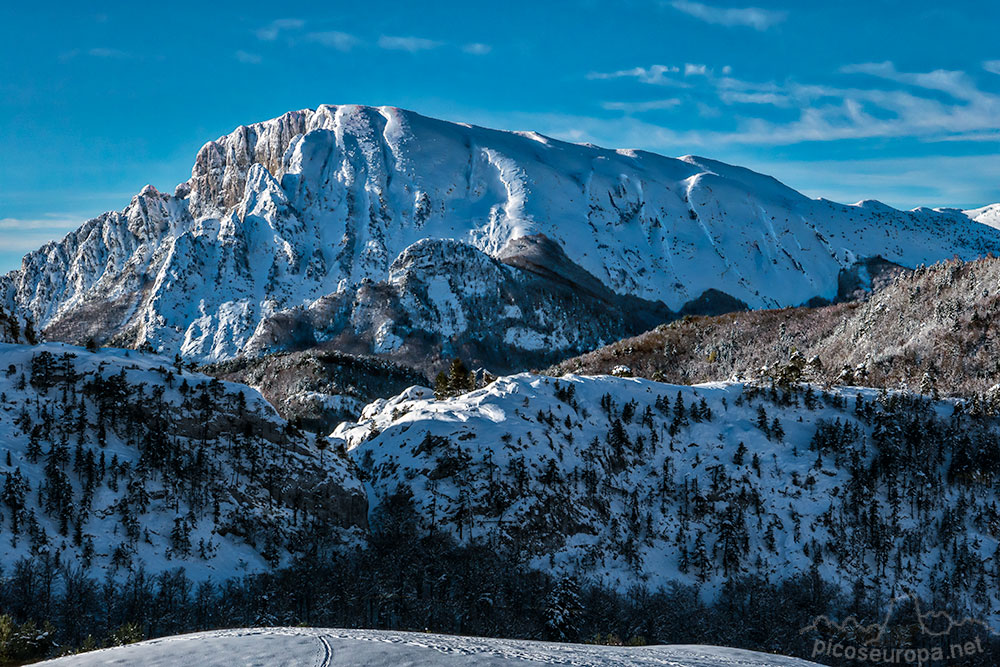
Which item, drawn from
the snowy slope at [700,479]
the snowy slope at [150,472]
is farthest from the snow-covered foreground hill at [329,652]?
the snowy slope at [700,479]

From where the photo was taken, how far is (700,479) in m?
102

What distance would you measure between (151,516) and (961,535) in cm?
9050

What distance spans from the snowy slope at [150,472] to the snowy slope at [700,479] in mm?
12146

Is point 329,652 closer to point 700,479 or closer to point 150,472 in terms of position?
point 150,472

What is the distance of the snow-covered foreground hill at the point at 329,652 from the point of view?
1252 inches

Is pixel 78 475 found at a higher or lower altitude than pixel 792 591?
higher

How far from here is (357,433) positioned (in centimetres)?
11769

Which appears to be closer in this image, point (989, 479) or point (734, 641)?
point (734, 641)

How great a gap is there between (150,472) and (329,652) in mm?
56278

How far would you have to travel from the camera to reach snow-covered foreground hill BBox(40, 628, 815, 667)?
104 feet

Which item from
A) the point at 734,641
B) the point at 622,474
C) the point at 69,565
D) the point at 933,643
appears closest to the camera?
the point at 69,565

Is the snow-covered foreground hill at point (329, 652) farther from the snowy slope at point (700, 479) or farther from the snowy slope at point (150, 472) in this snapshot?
the snowy slope at point (700, 479)

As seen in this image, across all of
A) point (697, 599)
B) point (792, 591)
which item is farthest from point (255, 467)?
point (792, 591)

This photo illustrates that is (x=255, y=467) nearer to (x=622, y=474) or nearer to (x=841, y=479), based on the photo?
(x=622, y=474)
